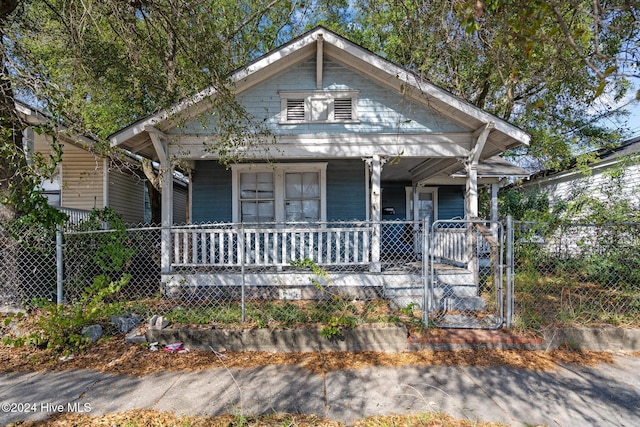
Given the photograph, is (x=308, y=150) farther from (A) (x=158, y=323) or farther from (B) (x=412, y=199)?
(B) (x=412, y=199)

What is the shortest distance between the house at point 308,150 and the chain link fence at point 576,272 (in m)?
1.81

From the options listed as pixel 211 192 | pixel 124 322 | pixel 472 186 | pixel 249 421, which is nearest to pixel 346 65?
pixel 472 186

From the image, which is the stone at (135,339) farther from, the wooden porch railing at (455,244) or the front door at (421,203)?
the front door at (421,203)

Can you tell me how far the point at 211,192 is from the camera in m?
8.20

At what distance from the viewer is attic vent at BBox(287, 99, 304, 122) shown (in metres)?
7.12

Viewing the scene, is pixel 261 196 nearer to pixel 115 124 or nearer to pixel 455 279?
pixel 455 279

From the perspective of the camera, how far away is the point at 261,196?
7.98 m

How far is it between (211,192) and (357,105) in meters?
4.24

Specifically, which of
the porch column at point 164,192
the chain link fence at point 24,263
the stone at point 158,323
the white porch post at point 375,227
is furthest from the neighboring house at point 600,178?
the chain link fence at point 24,263

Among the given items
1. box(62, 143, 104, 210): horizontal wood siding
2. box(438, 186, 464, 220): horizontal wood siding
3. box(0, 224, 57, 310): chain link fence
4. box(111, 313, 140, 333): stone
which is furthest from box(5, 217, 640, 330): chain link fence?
box(62, 143, 104, 210): horizontal wood siding

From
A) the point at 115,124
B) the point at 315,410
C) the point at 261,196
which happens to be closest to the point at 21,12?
the point at 115,124

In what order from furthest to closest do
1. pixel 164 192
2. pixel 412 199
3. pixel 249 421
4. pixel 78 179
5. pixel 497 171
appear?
pixel 412 199
pixel 78 179
pixel 497 171
pixel 164 192
pixel 249 421

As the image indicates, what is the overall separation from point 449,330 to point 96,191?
11.2m

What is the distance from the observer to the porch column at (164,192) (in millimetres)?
6363
